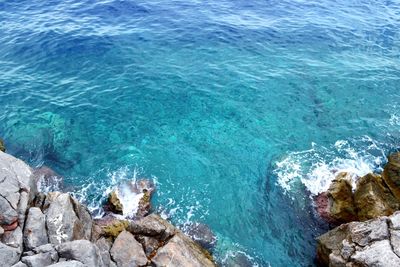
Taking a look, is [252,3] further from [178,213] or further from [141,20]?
[178,213]

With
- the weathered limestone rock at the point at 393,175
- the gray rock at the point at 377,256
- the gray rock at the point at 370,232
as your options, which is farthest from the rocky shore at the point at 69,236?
the weathered limestone rock at the point at 393,175

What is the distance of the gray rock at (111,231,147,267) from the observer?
1933cm

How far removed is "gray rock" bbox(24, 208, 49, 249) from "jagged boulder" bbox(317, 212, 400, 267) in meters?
15.7

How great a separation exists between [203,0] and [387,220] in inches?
1748

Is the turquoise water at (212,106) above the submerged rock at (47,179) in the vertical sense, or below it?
above

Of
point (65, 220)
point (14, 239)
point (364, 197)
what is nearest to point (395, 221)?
point (364, 197)

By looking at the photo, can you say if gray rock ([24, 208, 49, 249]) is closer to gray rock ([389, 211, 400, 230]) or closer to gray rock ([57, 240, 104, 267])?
gray rock ([57, 240, 104, 267])

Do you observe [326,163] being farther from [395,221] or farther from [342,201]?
[395,221]

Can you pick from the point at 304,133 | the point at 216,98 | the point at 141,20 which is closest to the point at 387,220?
the point at 304,133

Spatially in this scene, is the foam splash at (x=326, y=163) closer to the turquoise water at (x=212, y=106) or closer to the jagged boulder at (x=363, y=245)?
the turquoise water at (x=212, y=106)

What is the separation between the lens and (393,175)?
23.4 meters

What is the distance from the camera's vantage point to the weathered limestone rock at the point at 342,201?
2353 centimetres

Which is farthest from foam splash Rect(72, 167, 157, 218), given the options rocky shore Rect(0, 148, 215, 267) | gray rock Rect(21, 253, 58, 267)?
gray rock Rect(21, 253, 58, 267)

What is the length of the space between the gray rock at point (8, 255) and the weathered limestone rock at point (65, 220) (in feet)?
6.41
